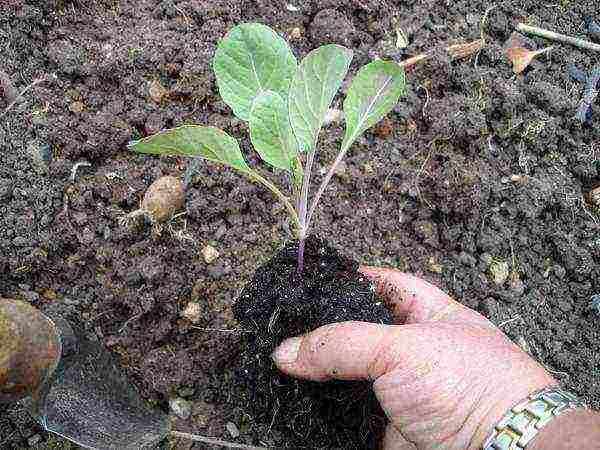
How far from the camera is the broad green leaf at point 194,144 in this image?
3.26ft

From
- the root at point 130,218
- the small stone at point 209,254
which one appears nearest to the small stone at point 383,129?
the small stone at point 209,254

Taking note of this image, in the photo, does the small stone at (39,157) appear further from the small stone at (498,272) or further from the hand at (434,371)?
the small stone at (498,272)

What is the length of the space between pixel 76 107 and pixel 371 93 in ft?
2.83

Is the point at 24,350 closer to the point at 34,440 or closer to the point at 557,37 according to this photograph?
the point at 34,440

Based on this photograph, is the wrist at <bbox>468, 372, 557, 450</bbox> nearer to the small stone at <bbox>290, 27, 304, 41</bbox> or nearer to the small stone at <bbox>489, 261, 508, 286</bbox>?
the small stone at <bbox>489, 261, 508, 286</bbox>

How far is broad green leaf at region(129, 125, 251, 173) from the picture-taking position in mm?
992

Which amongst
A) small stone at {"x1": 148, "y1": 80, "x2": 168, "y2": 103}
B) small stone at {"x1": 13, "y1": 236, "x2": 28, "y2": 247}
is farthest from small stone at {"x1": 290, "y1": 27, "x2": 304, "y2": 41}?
small stone at {"x1": 13, "y1": 236, "x2": 28, "y2": 247}

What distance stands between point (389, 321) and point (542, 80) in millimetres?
1042

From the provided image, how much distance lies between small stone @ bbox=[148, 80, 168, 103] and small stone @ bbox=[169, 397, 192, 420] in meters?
0.79

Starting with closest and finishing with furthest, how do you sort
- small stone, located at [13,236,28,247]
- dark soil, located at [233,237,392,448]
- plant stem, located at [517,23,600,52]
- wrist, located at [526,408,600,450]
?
wrist, located at [526,408,600,450], dark soil, located at [233,237,392,448], small stone, located at [13,236,28,247], plant stem, located at [517,23,600,52]

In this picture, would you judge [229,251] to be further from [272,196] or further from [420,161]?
[420,161]

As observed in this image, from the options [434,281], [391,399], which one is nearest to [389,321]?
[391,399]

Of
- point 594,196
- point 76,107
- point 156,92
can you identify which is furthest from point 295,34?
point 594,196

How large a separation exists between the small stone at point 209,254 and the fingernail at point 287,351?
1.12 feet
